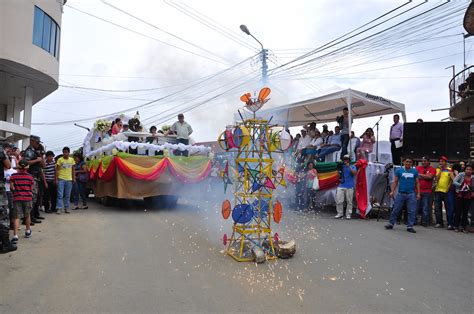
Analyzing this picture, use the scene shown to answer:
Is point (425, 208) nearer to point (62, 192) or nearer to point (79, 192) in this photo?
point (62, 192)

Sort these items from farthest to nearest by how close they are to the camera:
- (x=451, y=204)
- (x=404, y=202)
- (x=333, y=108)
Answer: (x=333, y=108), (x=451, y=204), (x=404, y=202)

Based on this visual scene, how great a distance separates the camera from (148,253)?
602 centimetres

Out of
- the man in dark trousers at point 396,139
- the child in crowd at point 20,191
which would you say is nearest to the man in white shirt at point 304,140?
the man in dark trousers at point 396,139

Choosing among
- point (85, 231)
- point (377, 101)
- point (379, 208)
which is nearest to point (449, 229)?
point (379, 208)

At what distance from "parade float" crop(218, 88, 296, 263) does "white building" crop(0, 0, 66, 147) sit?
1936 centimetres

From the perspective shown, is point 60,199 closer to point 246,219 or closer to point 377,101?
point 246,219

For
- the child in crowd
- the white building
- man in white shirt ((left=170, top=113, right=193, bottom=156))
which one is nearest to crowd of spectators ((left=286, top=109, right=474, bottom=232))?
man in white shirt ((left=170, top=113, right=193, bottom=156))

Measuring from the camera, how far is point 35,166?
891cm

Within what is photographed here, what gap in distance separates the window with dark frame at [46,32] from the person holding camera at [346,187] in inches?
801

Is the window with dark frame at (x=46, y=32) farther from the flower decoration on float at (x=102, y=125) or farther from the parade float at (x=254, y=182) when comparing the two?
the parade float at (x=254, y=182)

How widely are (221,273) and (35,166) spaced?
5.94m

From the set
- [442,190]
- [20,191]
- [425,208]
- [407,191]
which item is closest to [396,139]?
[442,190]

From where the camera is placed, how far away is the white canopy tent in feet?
40.1

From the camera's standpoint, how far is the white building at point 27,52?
70.4 feet
